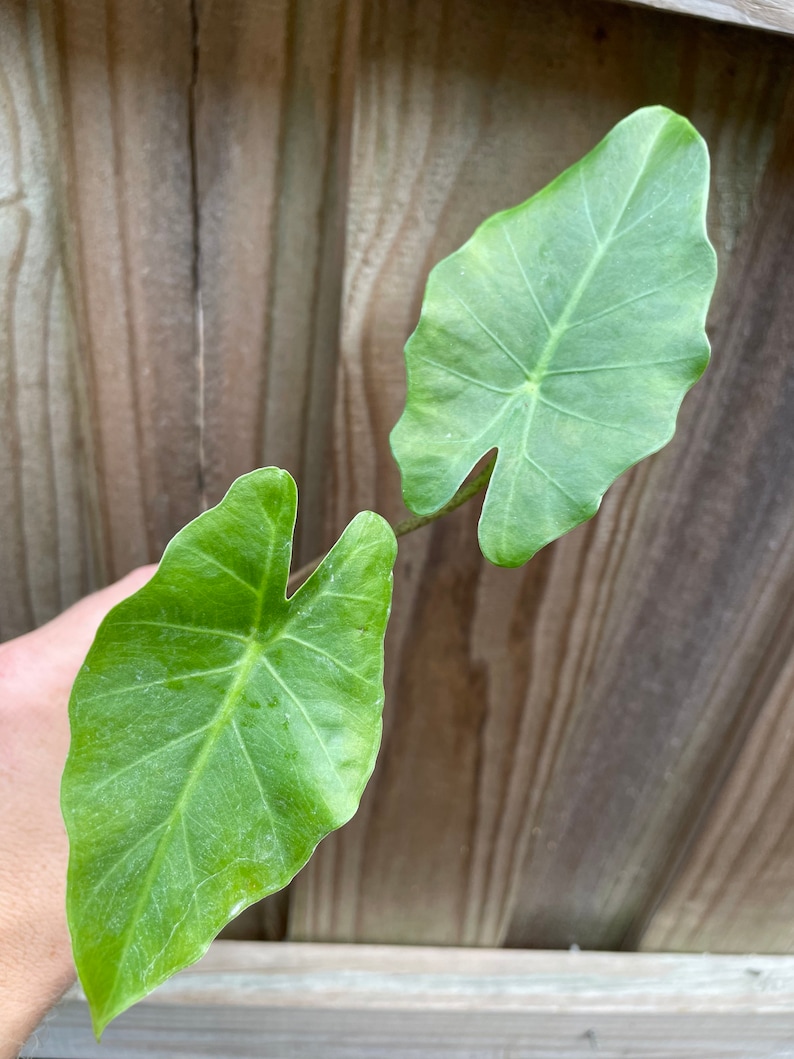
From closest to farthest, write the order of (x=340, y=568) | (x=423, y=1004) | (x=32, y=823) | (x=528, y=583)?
(x=340, y=568) → (x=32, y=823) → (x=528, y=583) → (x=423, y=1004)

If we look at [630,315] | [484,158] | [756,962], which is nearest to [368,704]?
[630,315]

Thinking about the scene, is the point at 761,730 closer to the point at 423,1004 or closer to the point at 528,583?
the point at 528,583

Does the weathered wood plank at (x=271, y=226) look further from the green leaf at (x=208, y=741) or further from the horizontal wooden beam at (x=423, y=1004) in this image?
the horizontal wooden beam at (x=423, y=1004)

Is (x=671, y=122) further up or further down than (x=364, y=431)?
further up

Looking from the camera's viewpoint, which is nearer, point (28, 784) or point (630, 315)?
point (630, 315)

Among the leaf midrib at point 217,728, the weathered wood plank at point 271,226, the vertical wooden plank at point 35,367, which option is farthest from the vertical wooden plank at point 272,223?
the leaf midrib at point 217,728

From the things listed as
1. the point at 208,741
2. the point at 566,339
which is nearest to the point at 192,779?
the point at 208,741

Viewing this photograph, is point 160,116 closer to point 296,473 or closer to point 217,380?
point 217,380

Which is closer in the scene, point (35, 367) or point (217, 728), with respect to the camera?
point (217, 728)
